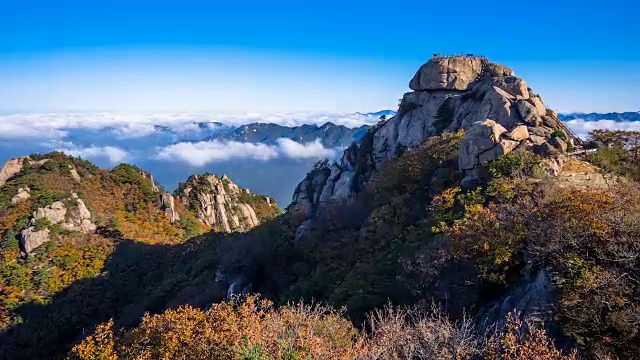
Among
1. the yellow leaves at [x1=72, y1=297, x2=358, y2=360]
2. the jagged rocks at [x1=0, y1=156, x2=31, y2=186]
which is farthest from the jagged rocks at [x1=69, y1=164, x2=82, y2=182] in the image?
the yellow leaves at [x1=72, y1=297, x2=358, y2=360]

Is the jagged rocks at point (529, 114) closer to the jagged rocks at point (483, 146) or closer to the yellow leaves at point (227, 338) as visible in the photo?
the jagged rocks at point (483, 146)

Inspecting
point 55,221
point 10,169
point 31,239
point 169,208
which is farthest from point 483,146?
point 10,169

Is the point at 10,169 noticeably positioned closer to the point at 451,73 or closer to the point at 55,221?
the point at 55,221

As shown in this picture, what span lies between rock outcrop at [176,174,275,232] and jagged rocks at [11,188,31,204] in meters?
26.5

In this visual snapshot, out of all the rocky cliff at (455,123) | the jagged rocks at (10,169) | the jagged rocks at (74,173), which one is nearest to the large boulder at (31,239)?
→ the jagged rocks at (10,169)

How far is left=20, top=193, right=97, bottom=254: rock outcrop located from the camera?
174 feet

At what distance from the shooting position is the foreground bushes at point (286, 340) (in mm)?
11750

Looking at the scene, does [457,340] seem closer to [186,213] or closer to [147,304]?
[147,304]

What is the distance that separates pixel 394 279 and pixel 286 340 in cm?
1028

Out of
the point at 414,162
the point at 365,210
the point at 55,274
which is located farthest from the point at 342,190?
the point at 55,274

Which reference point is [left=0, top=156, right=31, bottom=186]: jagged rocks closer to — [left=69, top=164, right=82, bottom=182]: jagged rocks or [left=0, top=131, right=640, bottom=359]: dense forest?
[left=69, top=164, right=82, bottom=182]: jagged rocks

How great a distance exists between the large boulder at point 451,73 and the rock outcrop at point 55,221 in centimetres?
4823

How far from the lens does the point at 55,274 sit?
167ft

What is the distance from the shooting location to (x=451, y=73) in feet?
146
